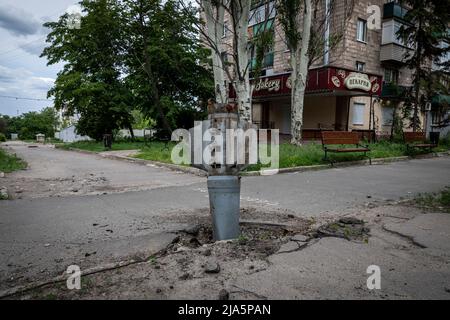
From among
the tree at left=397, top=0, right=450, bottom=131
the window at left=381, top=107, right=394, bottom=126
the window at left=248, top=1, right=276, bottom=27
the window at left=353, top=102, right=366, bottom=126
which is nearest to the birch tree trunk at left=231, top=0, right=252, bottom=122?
the window at left=248, top=1, right=276, bottom=27

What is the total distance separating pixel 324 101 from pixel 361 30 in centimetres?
586

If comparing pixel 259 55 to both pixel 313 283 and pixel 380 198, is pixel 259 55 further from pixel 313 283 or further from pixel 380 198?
pixel 313 283

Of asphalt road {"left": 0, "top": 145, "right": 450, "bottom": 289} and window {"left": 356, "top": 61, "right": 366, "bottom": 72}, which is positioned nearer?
asphalt road {"left": 0, "top": 145, "right": 450, "bottom": 289}

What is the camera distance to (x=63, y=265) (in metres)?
3.20

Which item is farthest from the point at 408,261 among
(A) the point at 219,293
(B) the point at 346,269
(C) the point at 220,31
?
(C) the point at 220,31

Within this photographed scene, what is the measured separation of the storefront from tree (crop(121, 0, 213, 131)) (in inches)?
190

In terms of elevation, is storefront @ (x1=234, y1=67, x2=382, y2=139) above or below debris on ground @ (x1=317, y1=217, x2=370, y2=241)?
above

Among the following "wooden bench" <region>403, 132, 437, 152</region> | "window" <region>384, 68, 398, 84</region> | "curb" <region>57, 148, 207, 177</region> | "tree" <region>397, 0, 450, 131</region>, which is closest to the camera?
"curb" <region>57, 148, 207, 177</region>

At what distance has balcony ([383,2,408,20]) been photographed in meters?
24.4

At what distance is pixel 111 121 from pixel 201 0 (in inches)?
637

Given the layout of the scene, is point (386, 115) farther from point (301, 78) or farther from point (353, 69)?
point (301, 78)

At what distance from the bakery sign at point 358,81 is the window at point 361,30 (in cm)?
604

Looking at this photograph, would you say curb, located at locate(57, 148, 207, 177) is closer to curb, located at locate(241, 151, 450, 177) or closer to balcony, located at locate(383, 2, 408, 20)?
curb, located at locate(241, 151, 450, 177)

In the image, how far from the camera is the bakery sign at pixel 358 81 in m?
18.5
